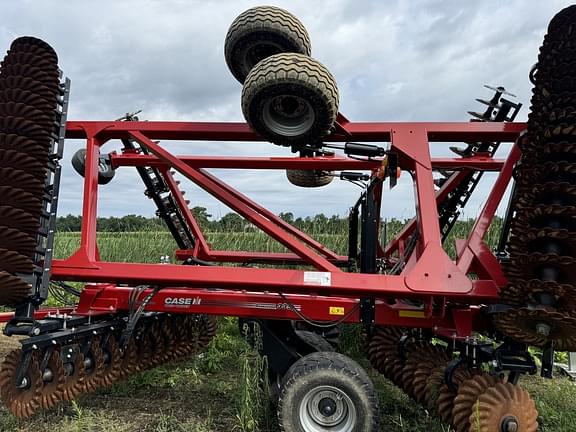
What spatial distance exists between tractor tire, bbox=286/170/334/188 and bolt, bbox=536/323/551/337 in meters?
3.09

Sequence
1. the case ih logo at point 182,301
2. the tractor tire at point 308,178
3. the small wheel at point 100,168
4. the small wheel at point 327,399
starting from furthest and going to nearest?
the tractor tire at point 308,178 → the small wheel at point 100,168 → the case ih logo at point 182,301 → the small wheel at point 327,399

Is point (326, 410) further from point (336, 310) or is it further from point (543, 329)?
point (543, 329)

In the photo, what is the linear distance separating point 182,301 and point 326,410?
132cm

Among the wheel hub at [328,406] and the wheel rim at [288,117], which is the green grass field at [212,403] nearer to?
the wheel hub at [328,406]

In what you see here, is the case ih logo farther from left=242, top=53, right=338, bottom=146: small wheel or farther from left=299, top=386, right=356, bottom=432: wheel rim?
left=242, top=53, right=338, bottom=146: small wheel

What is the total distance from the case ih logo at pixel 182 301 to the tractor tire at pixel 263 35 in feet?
5.84

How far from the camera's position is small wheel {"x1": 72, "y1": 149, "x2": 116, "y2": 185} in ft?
15.4

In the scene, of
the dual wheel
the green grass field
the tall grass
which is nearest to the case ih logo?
the green grass field

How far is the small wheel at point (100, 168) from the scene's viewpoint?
469cm

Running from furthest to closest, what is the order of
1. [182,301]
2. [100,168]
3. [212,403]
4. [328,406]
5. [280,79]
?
[100,168], [212,403], [182,301], [328,406], [280,79]

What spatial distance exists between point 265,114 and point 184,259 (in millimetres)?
2754

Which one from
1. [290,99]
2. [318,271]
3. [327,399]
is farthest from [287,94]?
[327,399]

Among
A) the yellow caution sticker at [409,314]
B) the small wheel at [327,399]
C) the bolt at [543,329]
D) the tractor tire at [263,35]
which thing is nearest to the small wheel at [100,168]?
the tractor tire at [263,35]

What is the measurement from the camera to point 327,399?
3154 millimetres
